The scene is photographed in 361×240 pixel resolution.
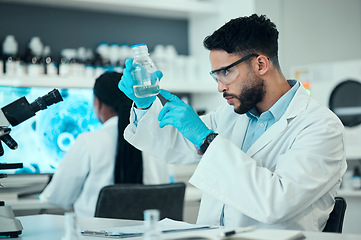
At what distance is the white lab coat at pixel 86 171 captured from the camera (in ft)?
7.57

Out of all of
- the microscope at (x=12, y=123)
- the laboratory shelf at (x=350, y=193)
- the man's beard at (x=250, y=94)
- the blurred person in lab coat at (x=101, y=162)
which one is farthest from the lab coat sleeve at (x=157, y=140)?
the laboratory shelf at (x=350, y=193)

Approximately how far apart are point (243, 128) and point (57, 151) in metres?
1.38

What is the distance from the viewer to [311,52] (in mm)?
4078

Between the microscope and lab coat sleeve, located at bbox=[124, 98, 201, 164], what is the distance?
0.38 m

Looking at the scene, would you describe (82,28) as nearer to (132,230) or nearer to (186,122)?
(186,122)

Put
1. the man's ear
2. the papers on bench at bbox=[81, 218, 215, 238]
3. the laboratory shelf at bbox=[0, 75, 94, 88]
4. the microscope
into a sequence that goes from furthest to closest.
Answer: the laboratory shelf at bbox=[0, 75, 94, 88]
the man's ear
the microscope
the papers on bench at bbox=[81, 218, 215, 238]

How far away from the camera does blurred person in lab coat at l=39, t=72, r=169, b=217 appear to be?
2.31 m

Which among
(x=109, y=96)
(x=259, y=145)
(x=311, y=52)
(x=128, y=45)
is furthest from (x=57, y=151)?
(x=311, y=52)

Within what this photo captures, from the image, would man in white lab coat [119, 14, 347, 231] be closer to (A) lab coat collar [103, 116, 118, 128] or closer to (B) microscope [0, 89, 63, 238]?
(B) microscope [0, 89, 63, 238]

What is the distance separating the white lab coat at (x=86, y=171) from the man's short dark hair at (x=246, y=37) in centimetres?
88

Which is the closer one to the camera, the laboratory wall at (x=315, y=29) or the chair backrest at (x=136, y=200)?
the chair backrest at (x=136, y=200)

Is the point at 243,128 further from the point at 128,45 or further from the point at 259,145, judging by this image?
the point at 128,45

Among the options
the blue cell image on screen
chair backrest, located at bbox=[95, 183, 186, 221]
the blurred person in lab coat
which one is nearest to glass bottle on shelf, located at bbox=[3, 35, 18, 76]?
the blue cell image on screen

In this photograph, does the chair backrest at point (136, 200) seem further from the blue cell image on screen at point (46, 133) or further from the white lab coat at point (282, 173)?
the blue cell image on screen at point (46, 133)
